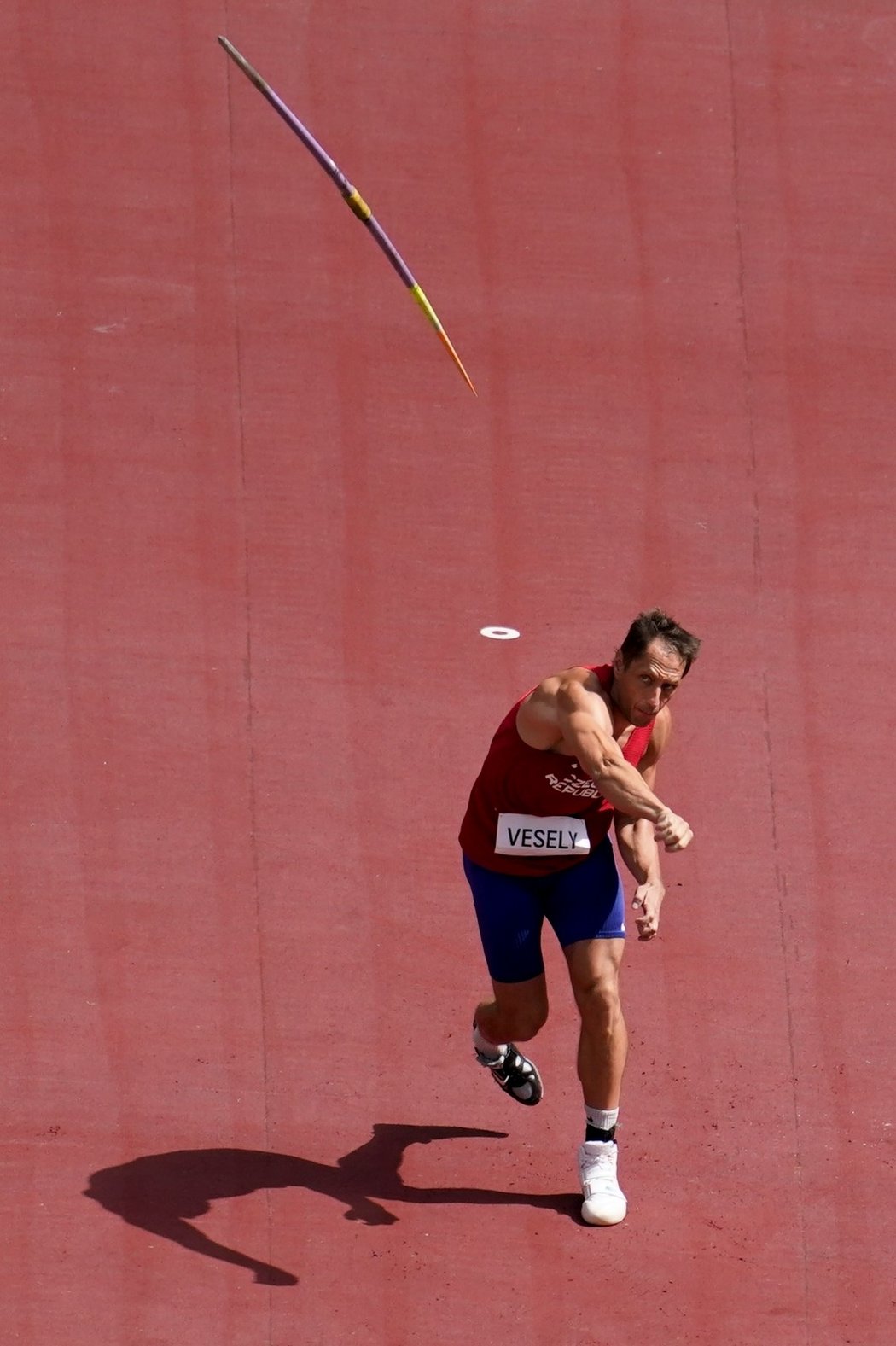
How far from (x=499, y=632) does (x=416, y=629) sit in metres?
0.29

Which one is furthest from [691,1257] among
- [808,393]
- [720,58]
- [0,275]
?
[720,58]

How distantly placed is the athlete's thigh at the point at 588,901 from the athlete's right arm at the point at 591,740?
34cm

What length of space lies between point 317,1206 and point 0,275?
3.90m

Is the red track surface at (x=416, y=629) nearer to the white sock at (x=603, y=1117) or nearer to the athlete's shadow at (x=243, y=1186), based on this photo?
the athlete's shadow at (x=243, y=1186)

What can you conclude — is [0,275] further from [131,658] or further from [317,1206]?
[317,1206]

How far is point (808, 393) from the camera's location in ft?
23.7

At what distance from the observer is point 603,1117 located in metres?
4.80

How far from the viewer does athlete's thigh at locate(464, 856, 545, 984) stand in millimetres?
4801

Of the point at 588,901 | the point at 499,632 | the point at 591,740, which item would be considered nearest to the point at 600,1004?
the point at 588,901

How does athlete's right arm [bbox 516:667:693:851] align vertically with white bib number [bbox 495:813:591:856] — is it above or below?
above

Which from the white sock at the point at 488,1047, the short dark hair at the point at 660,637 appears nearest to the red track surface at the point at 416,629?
the white sock at the point at 488,1047

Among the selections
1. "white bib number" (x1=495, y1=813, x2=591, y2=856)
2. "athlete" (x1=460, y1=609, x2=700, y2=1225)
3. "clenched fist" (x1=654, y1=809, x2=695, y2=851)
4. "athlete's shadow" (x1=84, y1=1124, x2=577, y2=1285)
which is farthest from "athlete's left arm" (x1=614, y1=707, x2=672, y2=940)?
"athlete's shadow" (x1=84, y1=1124, x2=577, y2=1285)

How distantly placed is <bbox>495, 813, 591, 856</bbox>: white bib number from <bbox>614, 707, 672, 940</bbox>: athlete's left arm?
0.35ft

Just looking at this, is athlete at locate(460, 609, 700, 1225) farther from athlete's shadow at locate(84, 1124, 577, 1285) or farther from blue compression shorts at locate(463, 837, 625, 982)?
athlete's shadow at locate(84, 1124, 577, 1285)
